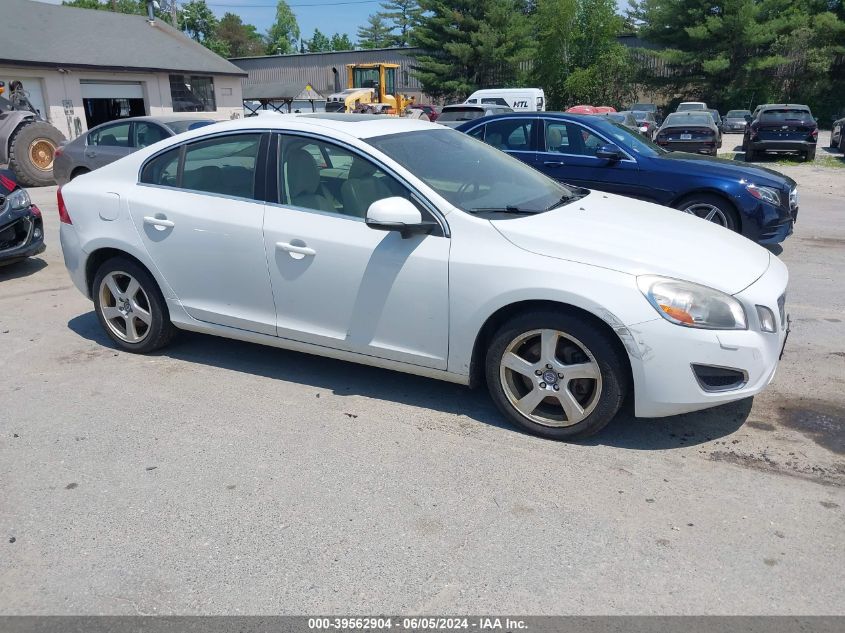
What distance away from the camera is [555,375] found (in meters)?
3.70

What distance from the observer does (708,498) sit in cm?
326

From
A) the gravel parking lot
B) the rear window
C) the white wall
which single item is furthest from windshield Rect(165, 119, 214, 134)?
the rear window

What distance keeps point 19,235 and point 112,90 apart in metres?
21.6

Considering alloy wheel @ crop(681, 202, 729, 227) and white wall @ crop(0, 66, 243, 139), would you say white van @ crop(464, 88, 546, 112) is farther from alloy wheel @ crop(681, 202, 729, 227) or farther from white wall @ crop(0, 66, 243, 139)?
alloy wheel @ crop(681, 202, 729, 227)

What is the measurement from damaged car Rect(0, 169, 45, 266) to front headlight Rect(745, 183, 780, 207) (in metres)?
7.67

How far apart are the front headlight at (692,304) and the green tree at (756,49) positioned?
43.1 m

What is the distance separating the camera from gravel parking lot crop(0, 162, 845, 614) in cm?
271

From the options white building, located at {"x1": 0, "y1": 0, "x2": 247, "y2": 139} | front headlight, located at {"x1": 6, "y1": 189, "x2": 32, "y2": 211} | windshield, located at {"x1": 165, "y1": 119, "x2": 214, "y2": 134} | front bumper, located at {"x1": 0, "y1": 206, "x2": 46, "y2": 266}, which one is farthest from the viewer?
white building, located at {"x1": 0, "y1": 0, "x2": 247, "y2": 139}

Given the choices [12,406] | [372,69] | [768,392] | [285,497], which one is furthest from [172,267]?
[372,69]

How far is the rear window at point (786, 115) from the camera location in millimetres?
19531

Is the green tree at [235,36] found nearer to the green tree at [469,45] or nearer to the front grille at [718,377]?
the green tree at [469,45]

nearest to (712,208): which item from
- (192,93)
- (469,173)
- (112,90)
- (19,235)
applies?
(469,173)

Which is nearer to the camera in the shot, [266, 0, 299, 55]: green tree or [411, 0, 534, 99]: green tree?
[411, 0, 534, 99]: green tree

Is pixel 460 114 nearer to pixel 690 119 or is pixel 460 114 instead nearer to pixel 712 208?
pixel 690 119
